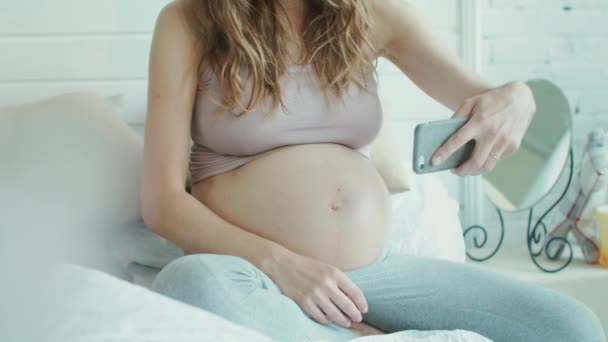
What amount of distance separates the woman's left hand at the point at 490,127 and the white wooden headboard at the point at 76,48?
56 cm

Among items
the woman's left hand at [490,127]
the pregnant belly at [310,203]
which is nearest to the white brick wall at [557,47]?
the woman's left hand at [490,127]

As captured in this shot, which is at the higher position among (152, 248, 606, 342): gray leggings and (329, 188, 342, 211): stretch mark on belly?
(329, 188, 342, 211): stretch mark on belly

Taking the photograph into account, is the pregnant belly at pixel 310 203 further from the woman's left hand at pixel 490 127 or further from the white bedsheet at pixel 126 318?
the white bedsheet at pixel 126 318

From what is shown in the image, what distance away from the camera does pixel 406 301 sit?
3.84 ft

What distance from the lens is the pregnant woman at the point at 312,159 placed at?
1.13 m

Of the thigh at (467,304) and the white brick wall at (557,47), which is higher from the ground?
the white brick wall at (557,47)

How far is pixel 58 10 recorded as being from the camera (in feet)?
5.94

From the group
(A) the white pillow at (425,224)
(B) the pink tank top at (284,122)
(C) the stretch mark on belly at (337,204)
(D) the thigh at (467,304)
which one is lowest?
(A) the white pillow at (425,224)

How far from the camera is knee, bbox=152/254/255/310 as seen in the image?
95 centimetres

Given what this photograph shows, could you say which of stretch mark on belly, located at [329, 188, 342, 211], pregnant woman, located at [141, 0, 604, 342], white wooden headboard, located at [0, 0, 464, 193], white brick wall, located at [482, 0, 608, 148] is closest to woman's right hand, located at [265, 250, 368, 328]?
pregnant woman, located at [141, 0, 604, 342]

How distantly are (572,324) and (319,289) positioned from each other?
0.37m

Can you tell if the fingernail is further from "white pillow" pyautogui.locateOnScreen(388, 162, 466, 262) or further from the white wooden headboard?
the white wooden headboard

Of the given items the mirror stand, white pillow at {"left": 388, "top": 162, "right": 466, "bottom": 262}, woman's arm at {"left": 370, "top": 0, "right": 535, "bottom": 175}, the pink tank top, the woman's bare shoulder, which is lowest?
the mirror stand

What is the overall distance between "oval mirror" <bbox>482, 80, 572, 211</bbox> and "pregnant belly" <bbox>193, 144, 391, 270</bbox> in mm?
646
